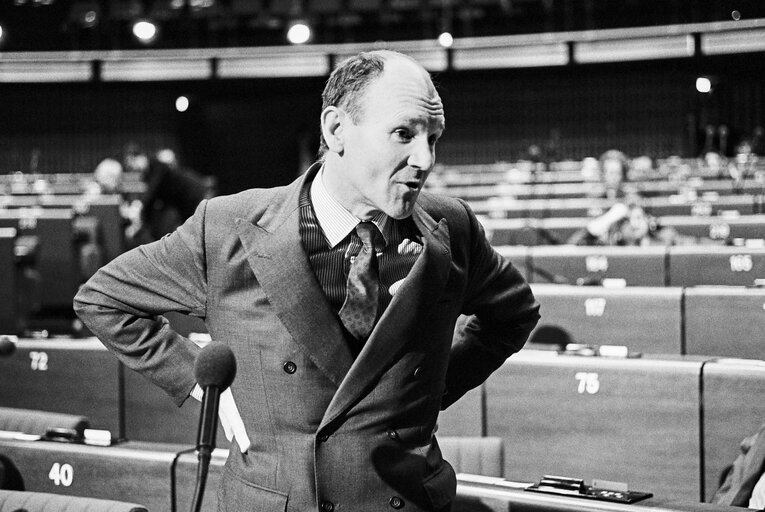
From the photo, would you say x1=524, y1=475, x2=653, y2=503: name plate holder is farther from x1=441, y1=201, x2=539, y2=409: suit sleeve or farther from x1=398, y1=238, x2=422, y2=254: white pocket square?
x1=398, y1=238, x2=422, y2=254: white pocket square

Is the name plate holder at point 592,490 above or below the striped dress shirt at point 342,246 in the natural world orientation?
below

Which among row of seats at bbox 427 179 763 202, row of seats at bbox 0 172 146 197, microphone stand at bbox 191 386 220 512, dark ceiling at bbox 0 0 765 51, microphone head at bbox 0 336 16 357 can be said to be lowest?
microphone stand at bbox 191 386 220 512

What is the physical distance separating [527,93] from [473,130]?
1.15 m

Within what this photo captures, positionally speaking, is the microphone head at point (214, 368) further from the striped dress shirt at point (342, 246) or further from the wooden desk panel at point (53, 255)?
the wooden desk panel at point (53, 255)

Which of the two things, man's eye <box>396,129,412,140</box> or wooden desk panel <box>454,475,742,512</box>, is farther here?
wooden desk panel <box>454,475,742,512</box>

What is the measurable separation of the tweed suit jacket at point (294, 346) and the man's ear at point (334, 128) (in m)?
0.12

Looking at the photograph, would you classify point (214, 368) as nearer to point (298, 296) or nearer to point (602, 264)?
point (298, 296)

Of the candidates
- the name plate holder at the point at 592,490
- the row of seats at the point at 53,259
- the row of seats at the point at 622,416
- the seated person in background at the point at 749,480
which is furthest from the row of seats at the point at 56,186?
the name plate holder at the point at 592,490

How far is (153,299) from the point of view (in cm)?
153

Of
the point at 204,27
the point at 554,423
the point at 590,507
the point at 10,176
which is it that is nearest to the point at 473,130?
the point at 204,27

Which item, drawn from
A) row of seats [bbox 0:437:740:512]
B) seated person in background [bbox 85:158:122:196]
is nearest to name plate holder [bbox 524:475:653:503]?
row of seats [bbox 0:437:740:512]

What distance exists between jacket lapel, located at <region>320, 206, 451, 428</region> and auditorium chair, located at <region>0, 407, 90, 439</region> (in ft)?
4.82

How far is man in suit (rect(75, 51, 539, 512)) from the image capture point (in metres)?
1.40

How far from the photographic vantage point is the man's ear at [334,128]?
1.45m
